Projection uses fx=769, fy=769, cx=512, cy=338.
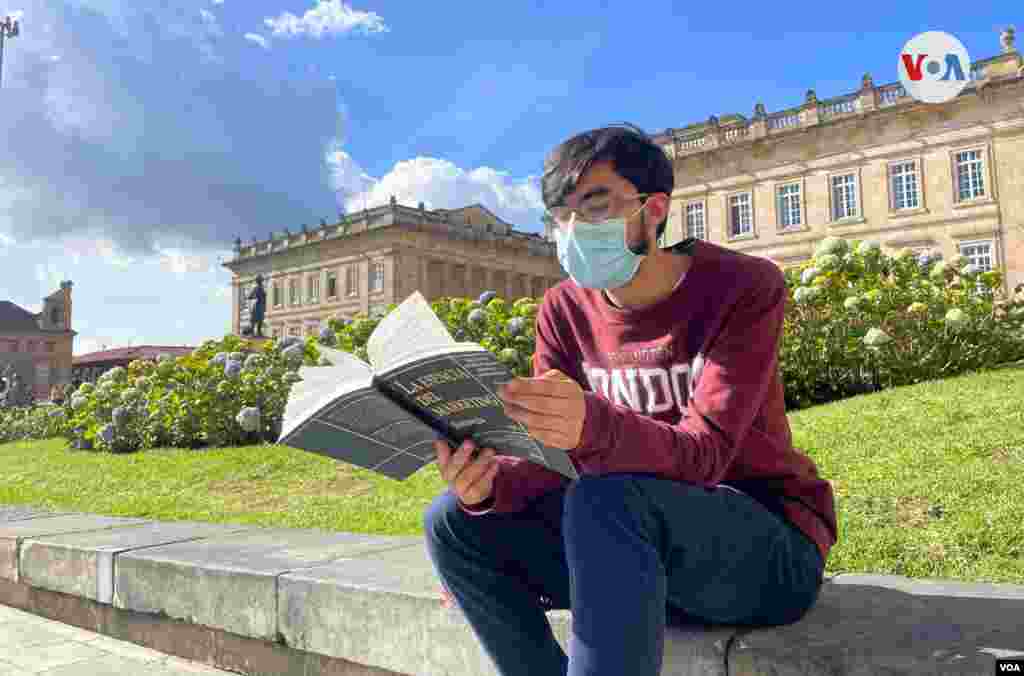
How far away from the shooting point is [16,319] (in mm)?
67438

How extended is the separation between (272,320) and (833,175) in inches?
→ 1612

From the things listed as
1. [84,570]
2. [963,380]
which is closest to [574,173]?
[84,570]

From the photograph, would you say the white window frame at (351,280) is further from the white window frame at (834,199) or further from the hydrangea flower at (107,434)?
the hydrangea flower at (107,434)

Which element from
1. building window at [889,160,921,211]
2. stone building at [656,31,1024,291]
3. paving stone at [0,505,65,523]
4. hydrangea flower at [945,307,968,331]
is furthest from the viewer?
building window at [889,160,921,211]

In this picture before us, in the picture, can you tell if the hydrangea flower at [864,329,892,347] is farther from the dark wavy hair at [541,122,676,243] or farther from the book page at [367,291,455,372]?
the book page at [367,291,455,372]

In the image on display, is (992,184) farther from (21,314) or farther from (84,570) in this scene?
(21,314)

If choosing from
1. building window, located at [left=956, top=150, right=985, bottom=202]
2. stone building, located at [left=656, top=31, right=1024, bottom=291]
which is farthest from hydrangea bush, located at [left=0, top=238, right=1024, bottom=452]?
building window, located at [left=956, top=150, right=985, bottom=202]

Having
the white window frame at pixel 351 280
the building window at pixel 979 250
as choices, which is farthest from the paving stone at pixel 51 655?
the white window frame at pixel 351 280

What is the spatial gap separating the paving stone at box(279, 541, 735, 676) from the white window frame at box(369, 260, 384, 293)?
45396mm

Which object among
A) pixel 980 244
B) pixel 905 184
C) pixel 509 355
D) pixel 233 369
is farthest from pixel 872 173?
pixel 233 369

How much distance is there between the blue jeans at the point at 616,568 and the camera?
1244mm

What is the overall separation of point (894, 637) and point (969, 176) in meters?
31.3

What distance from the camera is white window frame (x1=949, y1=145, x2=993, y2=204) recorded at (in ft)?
88.9

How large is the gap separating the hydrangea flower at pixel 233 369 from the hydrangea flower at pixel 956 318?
6983mm
